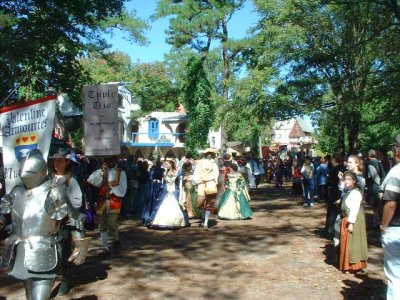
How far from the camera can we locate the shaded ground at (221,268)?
6.38 meters

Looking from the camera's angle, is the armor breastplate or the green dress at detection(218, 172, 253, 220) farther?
the green dress at detection(218, 172, 253, 220)

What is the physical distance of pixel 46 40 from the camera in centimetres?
1328

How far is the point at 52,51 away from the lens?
14.2 meters

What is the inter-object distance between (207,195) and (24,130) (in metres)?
6.25

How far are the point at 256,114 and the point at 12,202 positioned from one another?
20.1 meters

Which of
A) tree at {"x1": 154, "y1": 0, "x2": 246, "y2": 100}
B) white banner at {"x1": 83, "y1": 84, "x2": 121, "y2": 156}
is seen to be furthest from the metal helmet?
tree at {"x1": 154, "y1": 0, "x2": 246, "y2": 100}

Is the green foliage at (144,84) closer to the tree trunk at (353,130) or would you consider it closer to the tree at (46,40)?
the tree trunk at (353,130)

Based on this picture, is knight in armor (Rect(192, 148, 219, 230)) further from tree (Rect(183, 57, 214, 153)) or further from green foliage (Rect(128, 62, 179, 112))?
tree (Rect(183, 57, 214, 153))

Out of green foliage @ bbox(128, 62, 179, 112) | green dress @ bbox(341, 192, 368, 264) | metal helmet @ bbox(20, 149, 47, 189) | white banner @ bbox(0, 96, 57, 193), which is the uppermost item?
green foliage @ bbox(128, 62, 179, 112)

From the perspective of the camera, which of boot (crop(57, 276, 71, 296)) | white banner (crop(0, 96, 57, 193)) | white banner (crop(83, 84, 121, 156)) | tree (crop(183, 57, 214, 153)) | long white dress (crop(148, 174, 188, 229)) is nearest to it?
white banner (crop(0, 96, 57, 193))

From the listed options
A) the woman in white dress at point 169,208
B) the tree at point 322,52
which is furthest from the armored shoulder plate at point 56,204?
the tree at point 322,52

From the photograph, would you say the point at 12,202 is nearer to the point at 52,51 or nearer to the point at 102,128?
the point at 102,128

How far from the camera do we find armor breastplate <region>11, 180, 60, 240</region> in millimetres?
4141

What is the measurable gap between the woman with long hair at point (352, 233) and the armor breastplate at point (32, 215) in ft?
14.8
